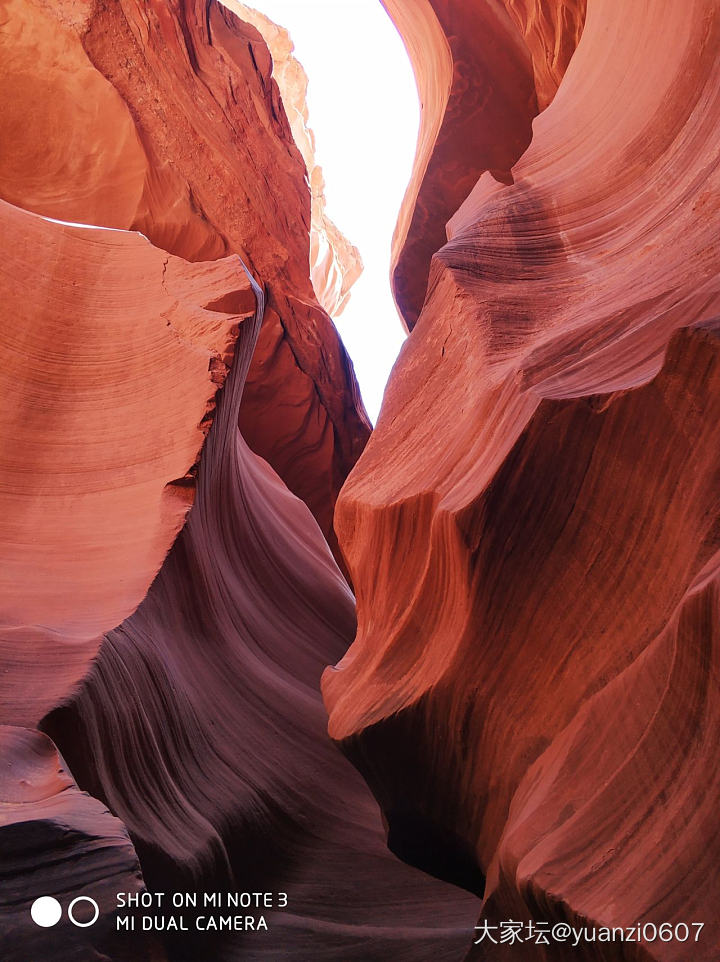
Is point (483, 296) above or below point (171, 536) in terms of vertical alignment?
above

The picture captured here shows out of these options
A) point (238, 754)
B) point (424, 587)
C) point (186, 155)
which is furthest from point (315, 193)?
point (424, 587)

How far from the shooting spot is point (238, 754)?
4625mm

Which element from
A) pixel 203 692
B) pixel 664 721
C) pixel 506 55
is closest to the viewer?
pixel 664 721

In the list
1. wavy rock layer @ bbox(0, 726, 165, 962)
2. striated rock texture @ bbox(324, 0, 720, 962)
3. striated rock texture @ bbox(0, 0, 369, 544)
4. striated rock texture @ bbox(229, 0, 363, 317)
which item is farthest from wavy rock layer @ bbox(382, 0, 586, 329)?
wavy rock layer @ bbox(0, 726, 165, 962)

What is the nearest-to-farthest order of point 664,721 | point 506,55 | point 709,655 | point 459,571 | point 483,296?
point 709,655, point 664,721, point 459,571, point 483,296, point 506,55

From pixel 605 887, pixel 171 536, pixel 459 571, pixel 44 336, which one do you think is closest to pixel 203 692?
pixel 171 536

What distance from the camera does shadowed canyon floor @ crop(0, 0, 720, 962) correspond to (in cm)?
247

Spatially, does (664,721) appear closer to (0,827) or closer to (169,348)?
(0,827)

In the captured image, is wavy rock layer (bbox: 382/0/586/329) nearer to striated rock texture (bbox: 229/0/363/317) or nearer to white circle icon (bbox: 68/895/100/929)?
striated rock texture (bbox: 229/0/363/317)

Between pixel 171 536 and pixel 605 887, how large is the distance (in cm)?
278

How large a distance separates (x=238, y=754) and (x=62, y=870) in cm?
224

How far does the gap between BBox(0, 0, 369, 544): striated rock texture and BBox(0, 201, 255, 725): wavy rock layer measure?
3.34 meters

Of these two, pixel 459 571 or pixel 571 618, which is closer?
pixel 571 618

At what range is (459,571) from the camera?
3457mm
